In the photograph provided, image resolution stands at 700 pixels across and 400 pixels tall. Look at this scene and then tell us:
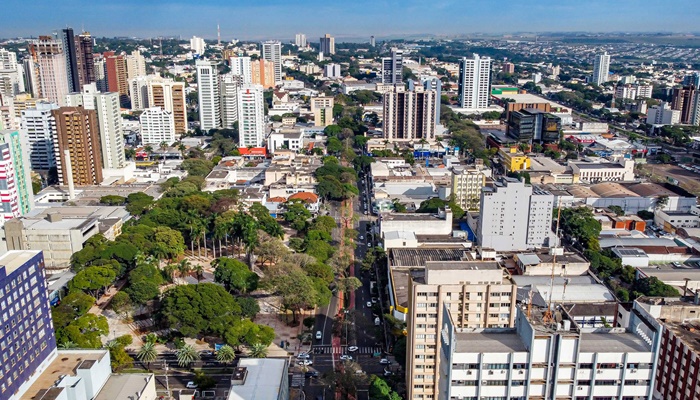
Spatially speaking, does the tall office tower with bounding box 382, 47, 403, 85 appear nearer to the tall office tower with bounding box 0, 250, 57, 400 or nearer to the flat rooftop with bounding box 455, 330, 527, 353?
the tall office tower with bounding box 0, 250, 57, 400

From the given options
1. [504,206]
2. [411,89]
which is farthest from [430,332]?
[411,89]

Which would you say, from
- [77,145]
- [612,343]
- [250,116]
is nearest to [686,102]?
[250,116]

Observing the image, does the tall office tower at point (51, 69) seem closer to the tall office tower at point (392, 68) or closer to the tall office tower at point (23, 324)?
the tall office tower at point (392, 68)

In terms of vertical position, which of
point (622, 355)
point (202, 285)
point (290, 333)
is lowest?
point (290, 333)

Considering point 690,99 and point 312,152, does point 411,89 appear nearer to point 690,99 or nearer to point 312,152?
point 312,152

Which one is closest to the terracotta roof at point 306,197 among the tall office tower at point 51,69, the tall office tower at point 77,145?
the tall office tower at point 77,145

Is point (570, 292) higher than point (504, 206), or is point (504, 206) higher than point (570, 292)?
point (504, 206)
